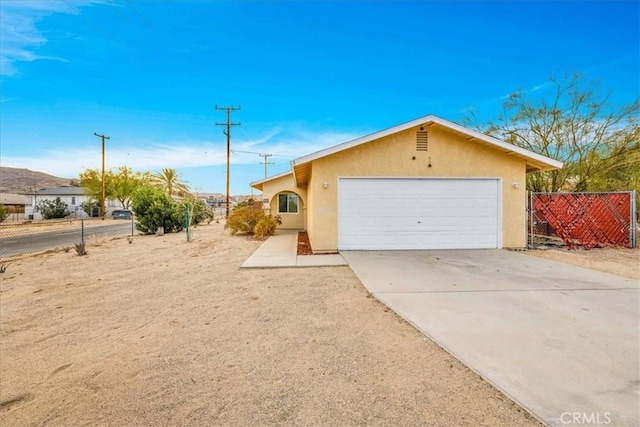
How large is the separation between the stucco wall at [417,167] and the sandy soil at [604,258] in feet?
3.81

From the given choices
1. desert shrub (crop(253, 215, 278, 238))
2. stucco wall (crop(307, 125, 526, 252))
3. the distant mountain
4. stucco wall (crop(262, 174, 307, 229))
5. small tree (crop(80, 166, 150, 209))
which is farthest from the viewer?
the distant mountain

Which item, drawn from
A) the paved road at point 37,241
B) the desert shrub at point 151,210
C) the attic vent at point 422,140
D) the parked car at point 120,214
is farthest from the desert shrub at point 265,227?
the parked car at point 120,214

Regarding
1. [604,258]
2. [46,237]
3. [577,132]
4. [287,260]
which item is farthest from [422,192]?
[46,237]

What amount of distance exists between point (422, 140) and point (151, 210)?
15074 millimetres

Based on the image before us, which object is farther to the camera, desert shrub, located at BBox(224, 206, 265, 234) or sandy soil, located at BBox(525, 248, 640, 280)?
desert shrub, located at BBox(224, 206, 265, 234)

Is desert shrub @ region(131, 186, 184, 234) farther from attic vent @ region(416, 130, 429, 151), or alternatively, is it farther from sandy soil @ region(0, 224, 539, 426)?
attic vent @ region(416, 130, 429, 151)

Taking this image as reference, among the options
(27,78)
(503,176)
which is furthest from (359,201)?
(27,78)

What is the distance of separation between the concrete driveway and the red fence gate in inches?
179

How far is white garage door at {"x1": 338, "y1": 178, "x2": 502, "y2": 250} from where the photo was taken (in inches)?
385

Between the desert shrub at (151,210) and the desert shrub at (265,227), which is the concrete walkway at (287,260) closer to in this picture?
the desert shrub at (265,227)

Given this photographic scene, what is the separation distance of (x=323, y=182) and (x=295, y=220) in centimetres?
1047

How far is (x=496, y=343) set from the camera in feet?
11.0

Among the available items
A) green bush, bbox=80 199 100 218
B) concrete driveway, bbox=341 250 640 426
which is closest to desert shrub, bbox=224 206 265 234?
concrete driveway, bbox=341 250 640 426

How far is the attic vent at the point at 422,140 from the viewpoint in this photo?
9.81 m
